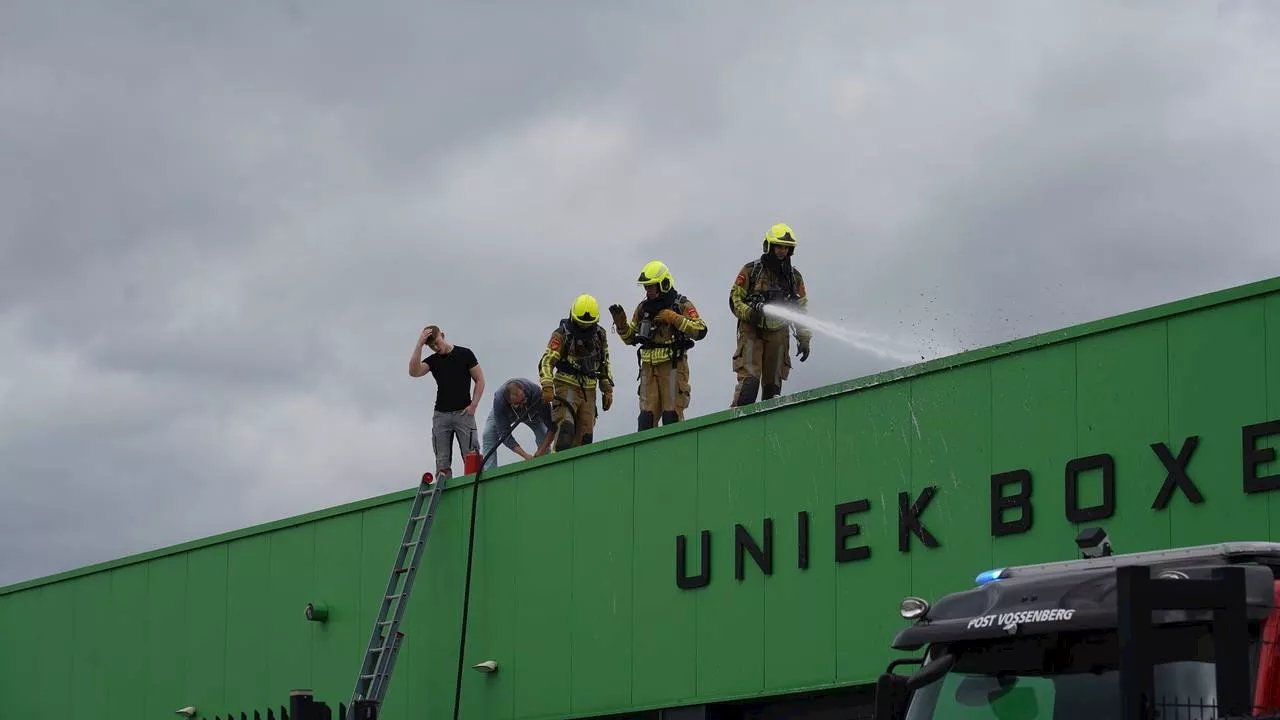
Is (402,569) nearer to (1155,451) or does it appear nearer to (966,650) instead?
(1155,451)

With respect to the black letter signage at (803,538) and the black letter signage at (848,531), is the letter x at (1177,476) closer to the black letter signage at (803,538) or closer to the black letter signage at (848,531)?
the black letter signage at (848,531)

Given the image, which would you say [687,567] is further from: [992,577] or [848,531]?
[992,577]

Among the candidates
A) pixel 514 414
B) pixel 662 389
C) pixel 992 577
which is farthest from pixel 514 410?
pixel 992 577

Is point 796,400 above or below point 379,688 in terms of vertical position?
above

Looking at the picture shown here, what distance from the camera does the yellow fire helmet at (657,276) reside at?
63.8 feet

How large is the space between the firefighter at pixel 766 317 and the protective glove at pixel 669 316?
0.80m

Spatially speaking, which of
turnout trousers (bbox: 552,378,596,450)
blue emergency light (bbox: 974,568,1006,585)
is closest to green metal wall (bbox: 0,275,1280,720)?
turnout trousers (bbox: 552,378,596,450)

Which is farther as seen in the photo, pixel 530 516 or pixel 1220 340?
pixel 530 516

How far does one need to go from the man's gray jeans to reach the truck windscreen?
13.4 m

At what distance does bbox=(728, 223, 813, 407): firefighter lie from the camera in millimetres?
18594

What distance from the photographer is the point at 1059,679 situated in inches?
311

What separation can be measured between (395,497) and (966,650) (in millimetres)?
13793

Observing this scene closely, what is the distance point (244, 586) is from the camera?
23594mm

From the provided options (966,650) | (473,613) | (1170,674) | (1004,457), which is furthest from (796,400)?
(1170,674)
